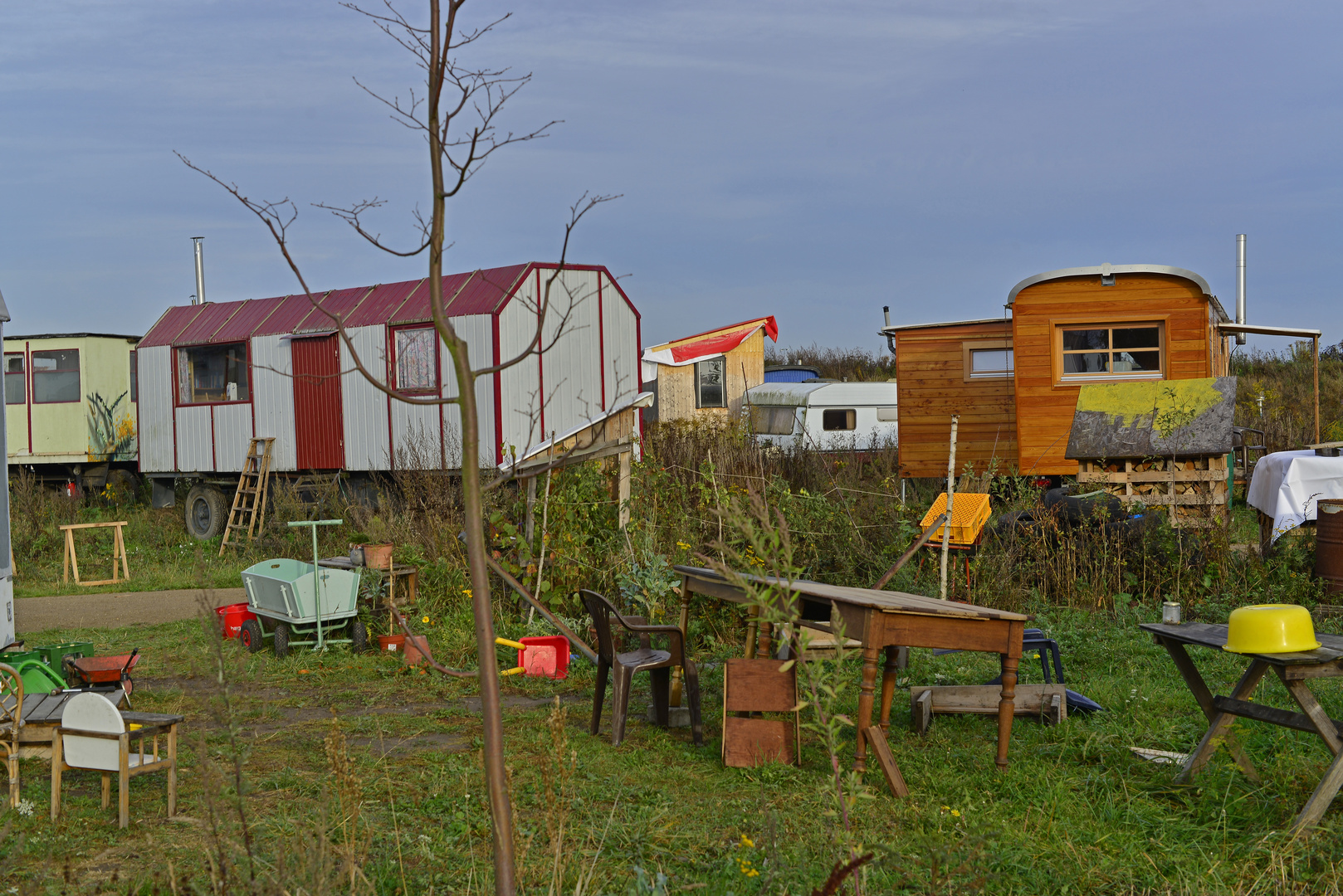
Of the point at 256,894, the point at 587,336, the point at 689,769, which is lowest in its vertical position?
the point at 689,769

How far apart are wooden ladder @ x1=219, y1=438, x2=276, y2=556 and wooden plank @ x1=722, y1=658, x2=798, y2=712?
41.6 ft

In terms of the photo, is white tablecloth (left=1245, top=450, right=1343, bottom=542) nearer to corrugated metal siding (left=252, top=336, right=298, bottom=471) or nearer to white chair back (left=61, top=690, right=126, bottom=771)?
white chair back (left=61, top=690, right=126, bottom=771)

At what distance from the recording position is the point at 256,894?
8.79 feet

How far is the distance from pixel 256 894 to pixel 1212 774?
3.91 m

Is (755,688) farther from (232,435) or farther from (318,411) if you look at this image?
(232,435)

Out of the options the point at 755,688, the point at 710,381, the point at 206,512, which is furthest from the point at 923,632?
the point at 710,381

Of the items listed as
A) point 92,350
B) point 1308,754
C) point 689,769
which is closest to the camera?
point 1308,754

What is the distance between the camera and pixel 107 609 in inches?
443

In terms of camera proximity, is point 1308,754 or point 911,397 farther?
point 911,397

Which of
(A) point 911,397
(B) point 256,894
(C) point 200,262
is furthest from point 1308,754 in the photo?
(C) point 200,262

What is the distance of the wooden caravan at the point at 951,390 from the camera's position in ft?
51.6

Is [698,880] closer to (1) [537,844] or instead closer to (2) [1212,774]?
(1) [537,844]

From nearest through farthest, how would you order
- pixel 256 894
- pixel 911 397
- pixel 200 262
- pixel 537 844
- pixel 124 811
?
pixel 256 894 < pixel 537 844 < pixel 124 811 < pixel 911 397 < pixel 200 262

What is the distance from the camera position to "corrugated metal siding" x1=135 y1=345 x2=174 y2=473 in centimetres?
1859
